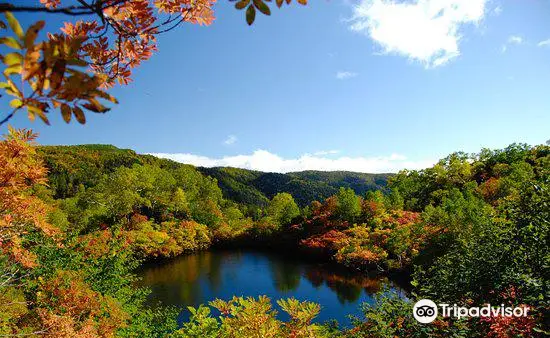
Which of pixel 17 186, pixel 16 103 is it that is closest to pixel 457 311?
pixel 16 103

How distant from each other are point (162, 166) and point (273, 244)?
180 feet

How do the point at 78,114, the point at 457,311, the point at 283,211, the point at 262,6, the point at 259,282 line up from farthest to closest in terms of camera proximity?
the point at 283,211
the point at 259,282
the point at 457,311
the point at 262,6
the point at 78,114

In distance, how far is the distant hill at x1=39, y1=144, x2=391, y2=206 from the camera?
202 feet

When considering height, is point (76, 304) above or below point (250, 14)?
below

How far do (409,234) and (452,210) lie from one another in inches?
113

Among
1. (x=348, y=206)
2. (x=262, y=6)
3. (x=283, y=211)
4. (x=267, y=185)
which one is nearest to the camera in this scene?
(x=262, y=6)

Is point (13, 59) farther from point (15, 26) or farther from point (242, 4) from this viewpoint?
point (242, 4)

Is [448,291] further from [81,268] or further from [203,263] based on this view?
[203,263]

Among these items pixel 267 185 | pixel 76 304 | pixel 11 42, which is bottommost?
pixel 76 304

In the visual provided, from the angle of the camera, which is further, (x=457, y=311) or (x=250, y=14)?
(x=457, y=311)

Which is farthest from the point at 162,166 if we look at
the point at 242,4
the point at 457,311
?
the point at 242,4

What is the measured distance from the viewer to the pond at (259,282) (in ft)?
49.9

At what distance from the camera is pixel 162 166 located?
76688mm

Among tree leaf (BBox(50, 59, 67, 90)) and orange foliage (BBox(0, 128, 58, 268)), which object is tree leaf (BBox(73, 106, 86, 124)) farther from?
orange foliage (BBox(0, 128, 58, 268))
